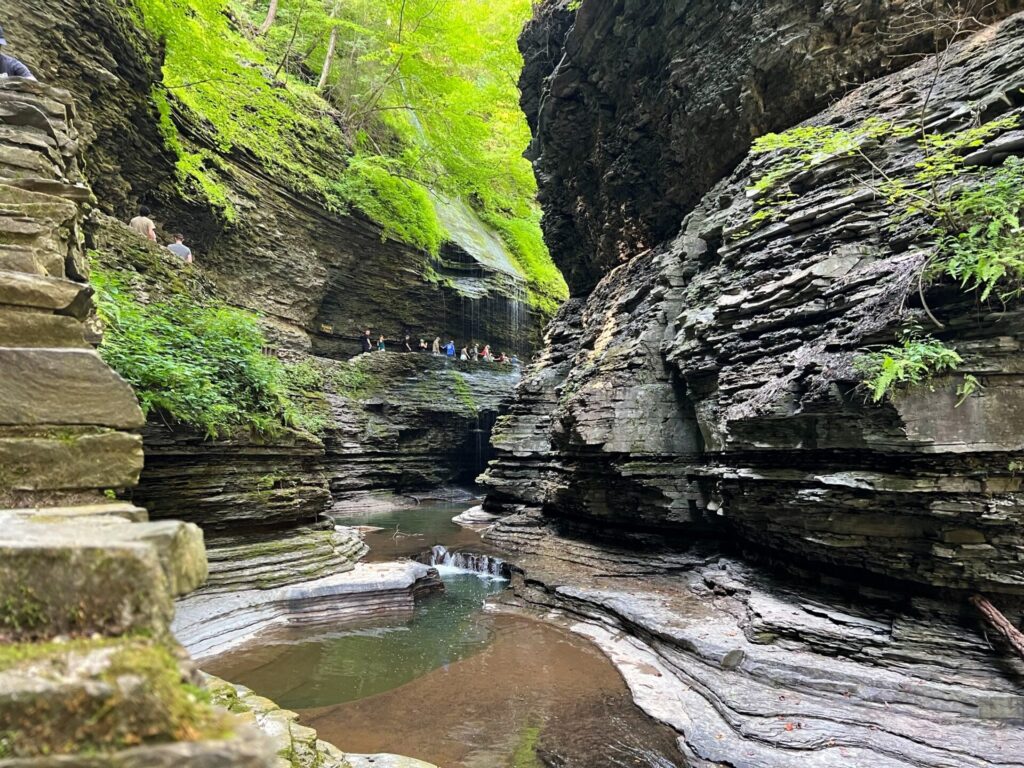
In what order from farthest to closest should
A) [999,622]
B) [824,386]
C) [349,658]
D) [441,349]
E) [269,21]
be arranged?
[441,349] → [269,21] → [349,658] → [824,386] → [999,622]

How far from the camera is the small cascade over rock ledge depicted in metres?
12.1

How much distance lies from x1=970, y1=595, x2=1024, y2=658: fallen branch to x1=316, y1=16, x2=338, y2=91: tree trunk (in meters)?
27.0

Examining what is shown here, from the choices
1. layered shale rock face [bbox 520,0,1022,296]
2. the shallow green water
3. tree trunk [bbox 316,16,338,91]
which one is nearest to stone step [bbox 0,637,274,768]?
the shallow green water

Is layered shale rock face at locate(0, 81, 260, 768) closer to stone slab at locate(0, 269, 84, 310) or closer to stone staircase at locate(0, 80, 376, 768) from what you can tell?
stone staircase at locate(0, 80, 376, 768)

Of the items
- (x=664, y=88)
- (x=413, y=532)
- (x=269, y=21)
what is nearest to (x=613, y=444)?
(x=413, y=532)

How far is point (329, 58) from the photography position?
23.0 metres

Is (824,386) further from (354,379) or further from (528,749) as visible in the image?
(354,379)

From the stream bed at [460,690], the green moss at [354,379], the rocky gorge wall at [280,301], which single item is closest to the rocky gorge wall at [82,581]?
the stream bed at [460,690]

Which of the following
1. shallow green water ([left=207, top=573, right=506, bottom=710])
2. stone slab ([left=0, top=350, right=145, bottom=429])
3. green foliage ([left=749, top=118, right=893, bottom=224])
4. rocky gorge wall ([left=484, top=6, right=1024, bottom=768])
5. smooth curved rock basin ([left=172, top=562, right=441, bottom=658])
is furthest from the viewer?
smooth curved rock basin ([left=172, top=562, right=441, bottom=658])

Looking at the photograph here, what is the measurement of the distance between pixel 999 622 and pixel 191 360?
1156 cm

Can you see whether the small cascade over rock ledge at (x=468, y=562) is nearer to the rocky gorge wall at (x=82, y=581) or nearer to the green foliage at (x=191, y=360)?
the green foliage at (x=191, y=360)

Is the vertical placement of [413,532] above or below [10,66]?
below

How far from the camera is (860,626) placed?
21.2ft

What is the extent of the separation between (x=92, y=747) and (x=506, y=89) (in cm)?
2561
